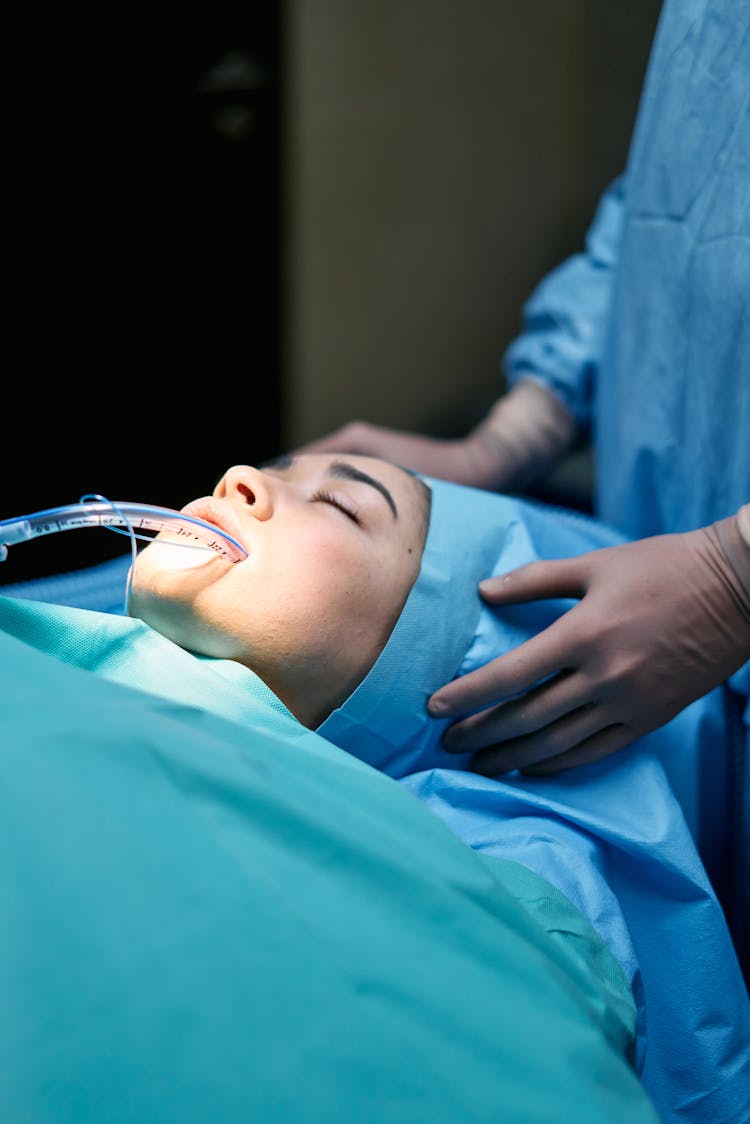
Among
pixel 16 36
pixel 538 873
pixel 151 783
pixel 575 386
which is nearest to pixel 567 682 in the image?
pixel 538 873

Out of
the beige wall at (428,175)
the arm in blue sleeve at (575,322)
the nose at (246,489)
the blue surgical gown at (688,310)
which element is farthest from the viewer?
the beige wall at (428,175)

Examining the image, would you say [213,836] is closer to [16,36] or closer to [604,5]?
[16,36]

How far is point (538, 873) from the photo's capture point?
81cm

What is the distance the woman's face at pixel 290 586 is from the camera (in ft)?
2.86

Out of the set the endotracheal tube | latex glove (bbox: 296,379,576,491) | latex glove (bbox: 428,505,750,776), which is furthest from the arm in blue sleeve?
the endotracheal tube

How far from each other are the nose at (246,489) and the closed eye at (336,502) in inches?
2.1

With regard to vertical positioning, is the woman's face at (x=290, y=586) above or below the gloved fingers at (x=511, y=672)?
above

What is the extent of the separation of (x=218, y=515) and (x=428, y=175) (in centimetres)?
202

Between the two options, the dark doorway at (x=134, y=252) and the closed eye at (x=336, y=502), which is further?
the dark doorway at (x=134, y=252)

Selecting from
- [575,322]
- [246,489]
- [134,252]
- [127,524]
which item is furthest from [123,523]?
[134,252]

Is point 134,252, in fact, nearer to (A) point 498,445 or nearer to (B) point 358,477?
(A) point 498,445

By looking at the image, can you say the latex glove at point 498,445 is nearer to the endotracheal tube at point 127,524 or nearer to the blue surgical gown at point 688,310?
the blue surgical gown at point 688,310

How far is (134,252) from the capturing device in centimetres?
248

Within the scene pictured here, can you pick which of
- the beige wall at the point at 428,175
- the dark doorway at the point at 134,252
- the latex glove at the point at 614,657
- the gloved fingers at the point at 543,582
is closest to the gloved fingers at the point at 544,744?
the latex glove at the point at 614,657
